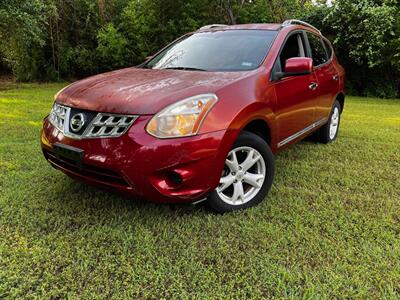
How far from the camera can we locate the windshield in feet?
10.3

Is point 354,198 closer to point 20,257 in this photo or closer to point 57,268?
point 57,268

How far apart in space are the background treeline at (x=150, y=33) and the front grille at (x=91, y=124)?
34.1 ft

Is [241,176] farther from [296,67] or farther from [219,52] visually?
[219,52]

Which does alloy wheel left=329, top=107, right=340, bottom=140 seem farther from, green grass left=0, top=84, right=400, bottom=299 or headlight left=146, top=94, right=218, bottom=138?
headlight left=146, top=94, right=218, bottom=138

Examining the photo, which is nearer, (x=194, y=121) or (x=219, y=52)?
(x=194, y=121)

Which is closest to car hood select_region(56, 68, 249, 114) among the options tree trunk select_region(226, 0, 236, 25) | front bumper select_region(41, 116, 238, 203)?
front bumper select_region(41, 116, 238, 203)

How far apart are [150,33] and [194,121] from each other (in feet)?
38.4

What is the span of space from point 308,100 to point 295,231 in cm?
163

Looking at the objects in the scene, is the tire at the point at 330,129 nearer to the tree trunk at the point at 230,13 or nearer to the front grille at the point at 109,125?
the front grille at the point at 109,125

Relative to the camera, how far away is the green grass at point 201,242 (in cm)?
197

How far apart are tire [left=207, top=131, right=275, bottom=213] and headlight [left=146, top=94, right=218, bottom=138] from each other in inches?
16.4

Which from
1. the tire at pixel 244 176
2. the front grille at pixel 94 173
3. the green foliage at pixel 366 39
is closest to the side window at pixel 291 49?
the tire at pixel 244 176

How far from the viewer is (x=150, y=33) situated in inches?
516

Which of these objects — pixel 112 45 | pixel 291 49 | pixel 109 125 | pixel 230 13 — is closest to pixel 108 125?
pixel 109 125
